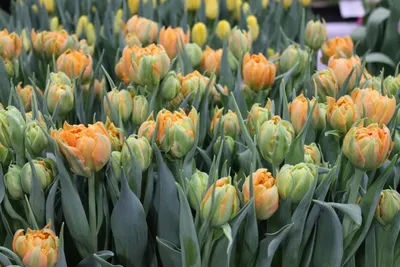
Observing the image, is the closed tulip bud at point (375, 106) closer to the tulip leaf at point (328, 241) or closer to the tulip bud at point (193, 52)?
the tulip leaf at point (328, 241)

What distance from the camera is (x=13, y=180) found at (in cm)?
55

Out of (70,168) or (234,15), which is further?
(234,15)

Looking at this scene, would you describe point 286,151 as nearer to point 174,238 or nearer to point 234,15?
point 174,238

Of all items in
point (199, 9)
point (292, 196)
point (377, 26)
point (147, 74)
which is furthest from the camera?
point (377, 26)

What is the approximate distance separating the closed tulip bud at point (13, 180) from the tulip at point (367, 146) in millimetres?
291

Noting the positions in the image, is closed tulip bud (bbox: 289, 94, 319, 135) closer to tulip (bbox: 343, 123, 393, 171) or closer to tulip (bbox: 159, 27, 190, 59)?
tulip (bbox: 343, 123, 393, 171)

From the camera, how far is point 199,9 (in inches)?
47.2

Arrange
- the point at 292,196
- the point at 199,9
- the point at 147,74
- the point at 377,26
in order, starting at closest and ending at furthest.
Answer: the point at 292,196 → the point at 147,74 → the point at 199,9 → the point at 377,26

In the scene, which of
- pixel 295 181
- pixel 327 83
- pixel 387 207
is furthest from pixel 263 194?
pixel 327 83

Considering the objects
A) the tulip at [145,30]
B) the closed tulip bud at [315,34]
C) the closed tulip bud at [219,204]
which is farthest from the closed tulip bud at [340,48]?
the closed tulip bud at [219,204]

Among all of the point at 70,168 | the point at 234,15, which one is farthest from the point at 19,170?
the point at 234,15

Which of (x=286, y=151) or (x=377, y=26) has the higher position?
(x=286, y=151)

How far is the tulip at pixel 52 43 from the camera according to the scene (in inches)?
33.6

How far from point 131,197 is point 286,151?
14 centimetres
